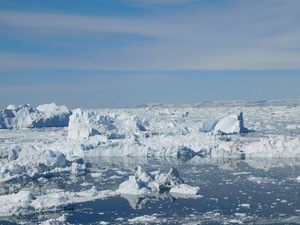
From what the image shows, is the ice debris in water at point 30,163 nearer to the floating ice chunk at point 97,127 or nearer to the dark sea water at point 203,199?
the dark sea water at point 203,199

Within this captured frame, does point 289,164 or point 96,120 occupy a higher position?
point 96,120

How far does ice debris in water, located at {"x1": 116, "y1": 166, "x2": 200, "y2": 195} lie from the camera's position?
10984mm

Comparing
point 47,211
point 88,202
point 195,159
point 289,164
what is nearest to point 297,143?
point 289,164

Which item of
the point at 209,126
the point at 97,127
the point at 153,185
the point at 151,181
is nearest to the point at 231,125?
the point at 209,126

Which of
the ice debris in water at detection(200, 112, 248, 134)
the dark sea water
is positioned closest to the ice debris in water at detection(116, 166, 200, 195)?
the dark sea water

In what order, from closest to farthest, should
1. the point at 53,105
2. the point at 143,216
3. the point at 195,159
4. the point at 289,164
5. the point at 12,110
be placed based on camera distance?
the point at 143,216, the point at 289,164, the point at 195,159, the point at 12,110, the point at 53,105

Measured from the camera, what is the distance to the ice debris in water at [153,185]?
11.0 metres

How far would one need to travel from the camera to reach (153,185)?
1138cm

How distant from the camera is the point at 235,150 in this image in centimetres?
1702

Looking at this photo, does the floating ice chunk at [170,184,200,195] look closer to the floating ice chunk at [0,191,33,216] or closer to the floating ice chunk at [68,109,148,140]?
the floating ice chunk at [0,191,33,216]

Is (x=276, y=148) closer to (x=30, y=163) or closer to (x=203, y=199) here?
(x=203, y=199)

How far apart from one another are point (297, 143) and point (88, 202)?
9.87m

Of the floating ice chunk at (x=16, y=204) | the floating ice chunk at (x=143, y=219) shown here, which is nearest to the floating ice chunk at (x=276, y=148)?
the floating ice chunk at (x=143, y=219)

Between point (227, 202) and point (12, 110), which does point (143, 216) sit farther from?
point (12, 110)
